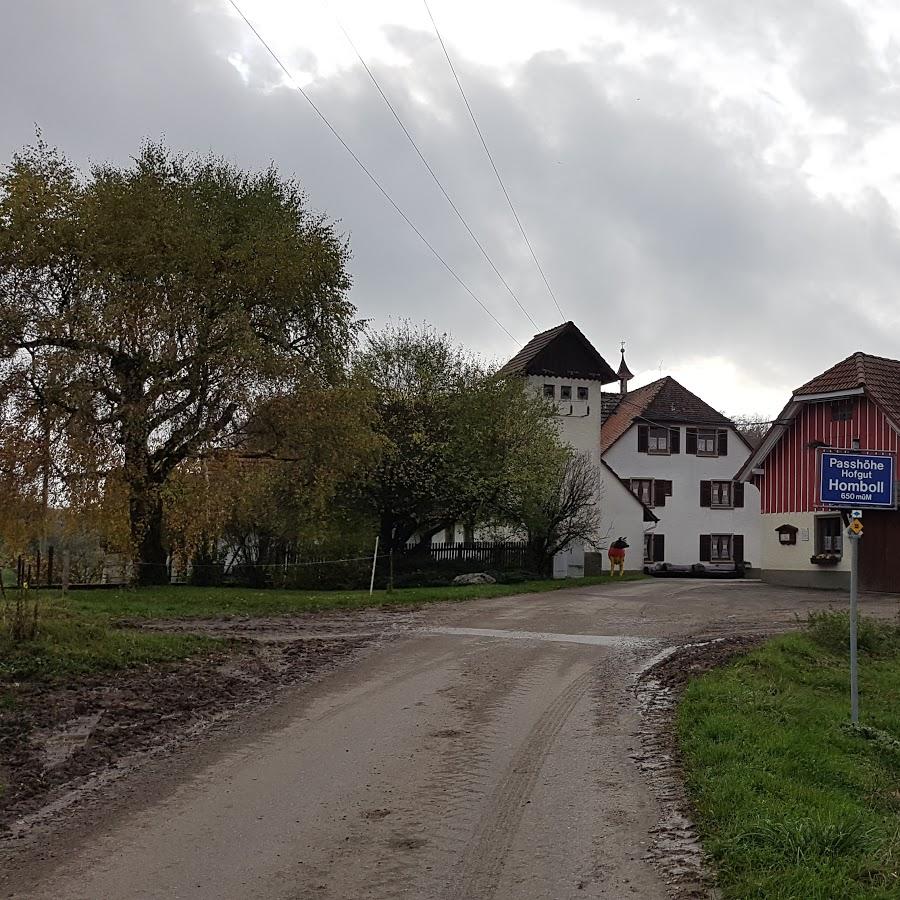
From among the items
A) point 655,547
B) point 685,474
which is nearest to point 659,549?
point 655,547

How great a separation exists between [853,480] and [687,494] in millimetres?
46446

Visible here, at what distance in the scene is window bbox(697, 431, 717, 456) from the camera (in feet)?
186

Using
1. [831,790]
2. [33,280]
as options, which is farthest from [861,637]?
[33,280]

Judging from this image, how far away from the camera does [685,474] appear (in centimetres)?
5641

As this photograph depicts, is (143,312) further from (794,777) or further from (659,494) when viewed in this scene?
(659,494)

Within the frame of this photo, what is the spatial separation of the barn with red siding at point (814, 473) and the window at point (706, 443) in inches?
675

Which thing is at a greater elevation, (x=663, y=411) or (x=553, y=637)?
(x=663, y=411)

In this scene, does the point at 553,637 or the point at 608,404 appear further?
the point at 608,404

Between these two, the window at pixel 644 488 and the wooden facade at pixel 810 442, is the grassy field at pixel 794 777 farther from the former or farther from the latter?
the window at pixel 644 488

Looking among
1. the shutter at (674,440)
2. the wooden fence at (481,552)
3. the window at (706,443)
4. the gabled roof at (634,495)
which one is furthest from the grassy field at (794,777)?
the window at (706,443)

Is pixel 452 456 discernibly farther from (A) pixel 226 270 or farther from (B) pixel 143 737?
(B) pixel 143 737

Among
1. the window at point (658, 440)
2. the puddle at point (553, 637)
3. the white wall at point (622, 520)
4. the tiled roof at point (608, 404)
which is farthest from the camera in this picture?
the tiled roof at point (608, 404)

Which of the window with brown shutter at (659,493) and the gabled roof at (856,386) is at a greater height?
the gabled roof at (856,386)

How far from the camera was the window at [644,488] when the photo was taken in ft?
182
